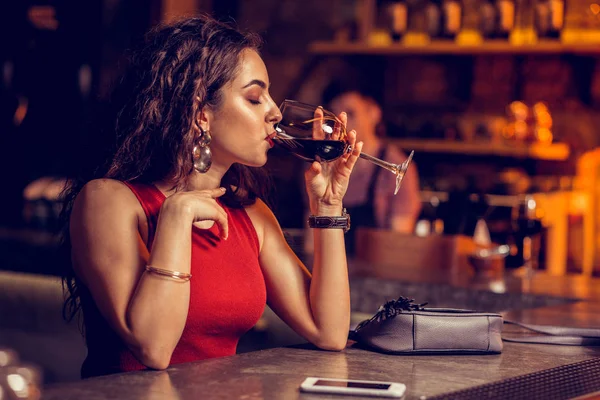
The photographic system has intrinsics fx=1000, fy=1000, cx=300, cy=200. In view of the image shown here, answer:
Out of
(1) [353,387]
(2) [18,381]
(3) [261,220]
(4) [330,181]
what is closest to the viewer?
(2) [18,381]

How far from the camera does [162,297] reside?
172 centimetres

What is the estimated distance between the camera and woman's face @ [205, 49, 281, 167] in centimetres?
193

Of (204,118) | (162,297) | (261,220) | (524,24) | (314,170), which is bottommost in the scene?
(162,297)

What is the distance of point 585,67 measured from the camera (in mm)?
5715

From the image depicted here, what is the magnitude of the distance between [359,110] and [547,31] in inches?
51.1

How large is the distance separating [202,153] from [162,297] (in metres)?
0.35

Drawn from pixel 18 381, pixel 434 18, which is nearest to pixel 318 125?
pixel 18 381

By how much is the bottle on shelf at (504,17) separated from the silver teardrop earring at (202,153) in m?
3.84

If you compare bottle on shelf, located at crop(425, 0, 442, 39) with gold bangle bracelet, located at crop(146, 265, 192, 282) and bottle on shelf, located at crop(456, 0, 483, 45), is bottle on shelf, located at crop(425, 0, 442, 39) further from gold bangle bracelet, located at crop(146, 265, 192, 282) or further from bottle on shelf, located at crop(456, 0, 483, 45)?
gold bangle bracelet, located at crop(146, 265, 192, 282)

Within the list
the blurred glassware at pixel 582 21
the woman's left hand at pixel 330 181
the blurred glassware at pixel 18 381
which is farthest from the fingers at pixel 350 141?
the blurred glassware at pixel 582 21

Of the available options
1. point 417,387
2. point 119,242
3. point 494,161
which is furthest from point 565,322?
point 494,161

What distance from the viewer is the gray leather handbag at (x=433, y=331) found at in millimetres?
1854

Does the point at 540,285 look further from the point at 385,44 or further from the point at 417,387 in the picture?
the point at 385,44

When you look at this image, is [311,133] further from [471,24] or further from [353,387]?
[471,24]
